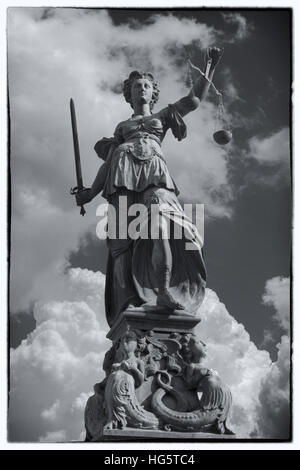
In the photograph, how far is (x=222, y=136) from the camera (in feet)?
46.1

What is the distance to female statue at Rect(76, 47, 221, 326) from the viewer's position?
1321 cm

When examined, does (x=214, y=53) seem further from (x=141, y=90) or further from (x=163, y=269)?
(x=163, y=269)

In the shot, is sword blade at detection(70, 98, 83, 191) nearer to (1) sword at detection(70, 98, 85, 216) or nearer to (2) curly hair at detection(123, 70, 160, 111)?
(1) sword at detection(70, 98, 85, 216)

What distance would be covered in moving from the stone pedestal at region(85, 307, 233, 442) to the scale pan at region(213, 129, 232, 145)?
2.99m

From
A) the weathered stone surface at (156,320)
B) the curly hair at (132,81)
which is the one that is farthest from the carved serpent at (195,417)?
the curly hair at (132,81)

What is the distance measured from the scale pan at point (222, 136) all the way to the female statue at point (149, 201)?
687 mm

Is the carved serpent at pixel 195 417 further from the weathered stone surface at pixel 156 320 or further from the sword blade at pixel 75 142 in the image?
the sword blade at pixel 75 142

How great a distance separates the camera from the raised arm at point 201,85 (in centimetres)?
1411

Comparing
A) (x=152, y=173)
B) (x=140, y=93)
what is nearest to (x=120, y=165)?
(x=152, y=173)

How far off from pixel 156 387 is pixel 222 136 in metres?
4.21

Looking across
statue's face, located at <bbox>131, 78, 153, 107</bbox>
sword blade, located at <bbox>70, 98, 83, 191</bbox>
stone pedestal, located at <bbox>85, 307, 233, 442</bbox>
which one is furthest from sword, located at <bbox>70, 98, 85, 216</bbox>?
stone pedestal, located at <bbox>85, 307, 233, 442</bbox>

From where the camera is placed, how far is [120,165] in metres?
14.0
